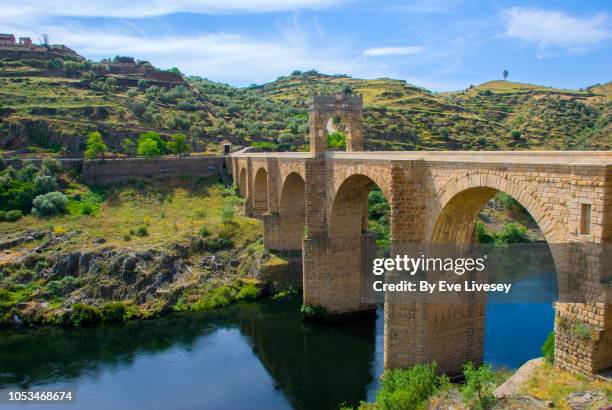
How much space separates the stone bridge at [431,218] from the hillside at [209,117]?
21.7 m

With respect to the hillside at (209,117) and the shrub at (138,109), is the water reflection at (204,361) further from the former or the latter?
the shrub at (138,109)

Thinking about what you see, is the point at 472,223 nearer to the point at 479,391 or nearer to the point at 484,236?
the point at 479,391

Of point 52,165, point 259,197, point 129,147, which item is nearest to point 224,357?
point 259,197

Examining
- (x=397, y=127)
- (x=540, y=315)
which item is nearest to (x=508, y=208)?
(x=540, y=315)

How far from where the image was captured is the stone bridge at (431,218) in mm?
7824

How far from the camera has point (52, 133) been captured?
3894 centimetres

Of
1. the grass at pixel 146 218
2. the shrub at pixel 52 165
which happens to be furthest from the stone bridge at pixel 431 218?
the shrub at pixel 52 165

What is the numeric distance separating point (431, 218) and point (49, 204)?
2402 cm

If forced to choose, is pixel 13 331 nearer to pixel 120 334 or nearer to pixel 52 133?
pixel 120 334

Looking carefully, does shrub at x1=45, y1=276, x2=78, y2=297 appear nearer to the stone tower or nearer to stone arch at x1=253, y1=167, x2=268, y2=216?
stone arch at x1=253, y1=167, x2=268, y2=216

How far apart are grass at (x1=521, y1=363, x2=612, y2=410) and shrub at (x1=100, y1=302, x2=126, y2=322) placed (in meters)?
17.3

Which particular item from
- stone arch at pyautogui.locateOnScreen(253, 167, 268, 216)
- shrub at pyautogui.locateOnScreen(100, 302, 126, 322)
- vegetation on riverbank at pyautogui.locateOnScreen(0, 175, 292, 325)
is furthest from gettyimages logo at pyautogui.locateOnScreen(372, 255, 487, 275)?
stone arch at pyautogui.locateOnScreen(253, 167, 268, 216)

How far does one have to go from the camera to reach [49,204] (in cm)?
2831

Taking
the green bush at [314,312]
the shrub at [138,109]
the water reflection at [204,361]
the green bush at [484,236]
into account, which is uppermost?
the shrub at [138,109]
